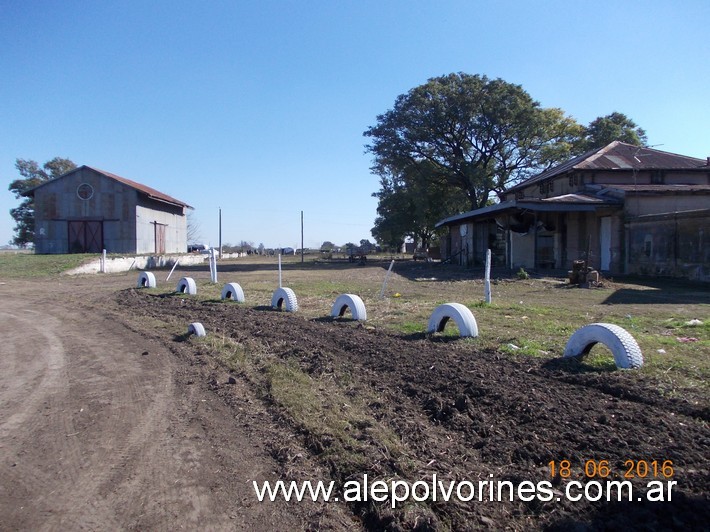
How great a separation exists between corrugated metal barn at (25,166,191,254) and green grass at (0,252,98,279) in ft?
24.8

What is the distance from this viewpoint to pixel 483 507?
360cm

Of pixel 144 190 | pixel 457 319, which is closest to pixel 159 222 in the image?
pixel 144 190

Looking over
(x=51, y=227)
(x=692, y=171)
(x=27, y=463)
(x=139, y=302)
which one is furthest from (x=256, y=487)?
(x=51, y=227)

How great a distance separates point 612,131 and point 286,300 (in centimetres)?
4945

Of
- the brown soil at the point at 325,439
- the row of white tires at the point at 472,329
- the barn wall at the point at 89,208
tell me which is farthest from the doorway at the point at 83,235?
the brown soil at the point at 325,439

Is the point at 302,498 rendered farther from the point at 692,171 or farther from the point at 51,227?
the point at 51,227

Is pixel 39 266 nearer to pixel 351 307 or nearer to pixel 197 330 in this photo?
pixel 197 330

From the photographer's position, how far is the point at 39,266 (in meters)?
30.6

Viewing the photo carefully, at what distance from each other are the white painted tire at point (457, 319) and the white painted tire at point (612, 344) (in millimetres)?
1826

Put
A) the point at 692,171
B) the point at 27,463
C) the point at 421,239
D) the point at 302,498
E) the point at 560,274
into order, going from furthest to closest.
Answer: the point at 421,239
the point at 692,171
the point at 560,274
the point at 27,463
the point at 302,498

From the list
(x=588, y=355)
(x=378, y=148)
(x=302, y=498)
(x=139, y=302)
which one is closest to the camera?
(x=302, y=498)

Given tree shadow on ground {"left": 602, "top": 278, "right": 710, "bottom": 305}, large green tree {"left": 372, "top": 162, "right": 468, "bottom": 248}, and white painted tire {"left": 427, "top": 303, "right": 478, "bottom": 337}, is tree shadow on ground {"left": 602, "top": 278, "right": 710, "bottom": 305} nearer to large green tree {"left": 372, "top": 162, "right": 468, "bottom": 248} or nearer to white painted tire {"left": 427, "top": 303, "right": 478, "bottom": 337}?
white painted tire {"left": 427, "top": 303, "right": 478, "bottom": 337}

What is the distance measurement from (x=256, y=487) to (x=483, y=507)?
168cm

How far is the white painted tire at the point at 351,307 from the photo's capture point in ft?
36.5
